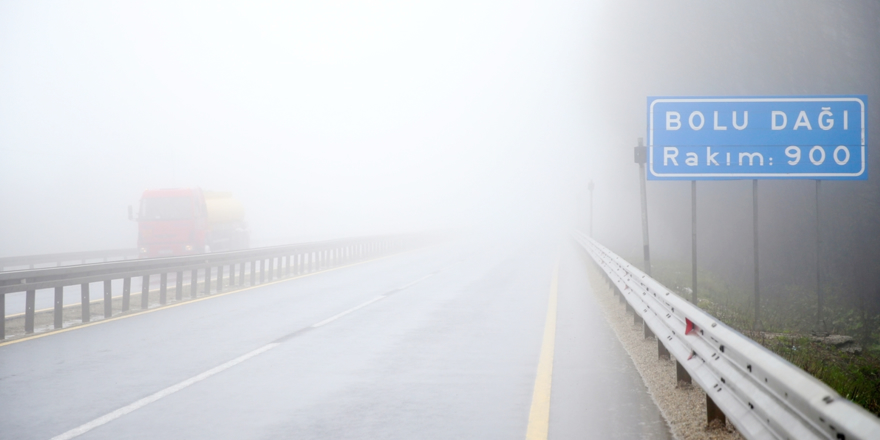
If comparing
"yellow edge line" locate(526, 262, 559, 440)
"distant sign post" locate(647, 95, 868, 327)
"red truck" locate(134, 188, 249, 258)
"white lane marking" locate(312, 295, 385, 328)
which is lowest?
"yellow edge line" locate(526, 262, 559, 440)

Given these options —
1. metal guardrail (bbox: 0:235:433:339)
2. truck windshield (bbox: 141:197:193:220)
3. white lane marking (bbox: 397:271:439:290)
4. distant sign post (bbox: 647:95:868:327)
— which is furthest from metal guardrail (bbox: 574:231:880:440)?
truck windshield (bbox: 141:197:193:220)

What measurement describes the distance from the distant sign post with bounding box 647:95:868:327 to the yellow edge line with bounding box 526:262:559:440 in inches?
151

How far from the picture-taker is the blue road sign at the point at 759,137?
13.7 meters

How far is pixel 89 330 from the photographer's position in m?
11.7

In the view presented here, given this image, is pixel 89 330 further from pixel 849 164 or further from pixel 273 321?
pixel 849 164

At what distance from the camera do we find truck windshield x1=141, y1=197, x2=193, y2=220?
26.4 m

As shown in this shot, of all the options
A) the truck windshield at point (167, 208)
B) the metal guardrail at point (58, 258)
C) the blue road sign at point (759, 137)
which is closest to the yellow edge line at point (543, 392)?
the blue road sign at point (759, 137)

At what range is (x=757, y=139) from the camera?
14.0 metres

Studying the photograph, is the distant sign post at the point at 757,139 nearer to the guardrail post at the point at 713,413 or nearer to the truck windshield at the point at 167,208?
the guardrail post at the point at 713,413

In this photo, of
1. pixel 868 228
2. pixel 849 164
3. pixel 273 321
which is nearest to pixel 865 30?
pixel 868 228

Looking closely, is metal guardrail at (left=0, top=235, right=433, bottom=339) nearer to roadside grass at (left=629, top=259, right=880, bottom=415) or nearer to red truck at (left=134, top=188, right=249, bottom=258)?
red truck at (left=134, top=188, right=249, bottom=258)

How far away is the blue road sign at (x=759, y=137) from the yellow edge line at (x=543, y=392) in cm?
446

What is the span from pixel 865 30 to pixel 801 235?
698 centimetres

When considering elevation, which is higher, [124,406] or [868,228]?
[868,228]
